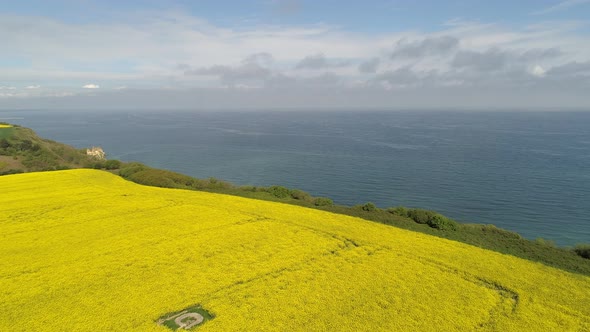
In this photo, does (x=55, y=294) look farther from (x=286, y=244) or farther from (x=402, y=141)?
(x=402, y=141)

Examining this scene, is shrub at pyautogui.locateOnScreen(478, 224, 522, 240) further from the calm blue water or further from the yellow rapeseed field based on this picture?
the calm blue water

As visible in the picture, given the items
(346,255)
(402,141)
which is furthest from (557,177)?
(346,255)

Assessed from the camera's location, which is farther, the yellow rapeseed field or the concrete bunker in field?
the yellow rapeseed field

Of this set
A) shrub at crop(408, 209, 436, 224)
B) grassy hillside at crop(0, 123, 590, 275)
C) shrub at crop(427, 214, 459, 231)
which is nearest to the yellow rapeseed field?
grassy hillside at crop(0, 123, 590, 275)

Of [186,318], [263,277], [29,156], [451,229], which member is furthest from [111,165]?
[451,229]

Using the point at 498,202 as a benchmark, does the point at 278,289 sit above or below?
above

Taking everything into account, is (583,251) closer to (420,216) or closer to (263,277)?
(420,216)

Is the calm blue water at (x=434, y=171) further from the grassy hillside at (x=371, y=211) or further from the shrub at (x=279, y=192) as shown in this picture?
the grassy hillside at (x=371, y=211)
